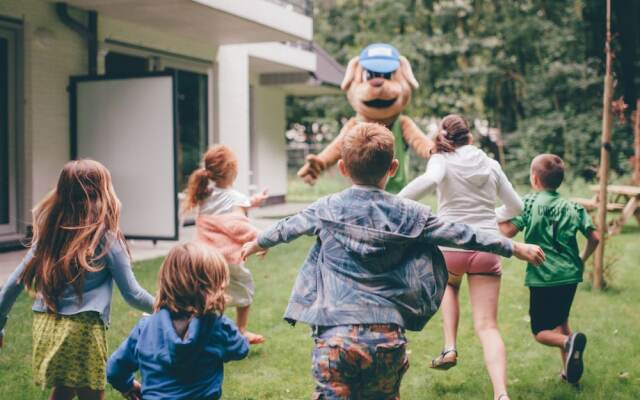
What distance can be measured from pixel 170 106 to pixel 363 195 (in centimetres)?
790

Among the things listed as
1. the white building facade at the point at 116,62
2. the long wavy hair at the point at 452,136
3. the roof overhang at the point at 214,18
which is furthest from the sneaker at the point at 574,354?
the roof overhang at the point at 214,18

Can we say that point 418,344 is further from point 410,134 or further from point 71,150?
point 71,150

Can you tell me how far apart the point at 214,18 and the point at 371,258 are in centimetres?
936

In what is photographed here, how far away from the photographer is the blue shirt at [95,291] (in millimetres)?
3477

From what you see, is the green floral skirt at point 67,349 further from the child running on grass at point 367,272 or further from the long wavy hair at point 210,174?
the long wavy hair at point 210,174

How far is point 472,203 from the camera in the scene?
4543mm

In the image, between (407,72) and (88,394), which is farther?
(407,72)

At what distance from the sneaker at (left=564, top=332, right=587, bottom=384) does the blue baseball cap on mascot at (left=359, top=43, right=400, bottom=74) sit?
266 cm

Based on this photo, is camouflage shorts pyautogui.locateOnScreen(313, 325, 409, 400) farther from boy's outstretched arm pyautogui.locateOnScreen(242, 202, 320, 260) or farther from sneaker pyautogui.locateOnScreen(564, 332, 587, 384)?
sneaker pyautogui.locateOnScreen(564, 332, 587, 384)

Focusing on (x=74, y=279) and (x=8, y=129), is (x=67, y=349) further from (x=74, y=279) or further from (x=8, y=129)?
(x=8, y=129)

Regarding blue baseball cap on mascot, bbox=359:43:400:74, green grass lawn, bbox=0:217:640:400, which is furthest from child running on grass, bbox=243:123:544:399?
blue baseball cap on mascot, bbox=359:43:400:74

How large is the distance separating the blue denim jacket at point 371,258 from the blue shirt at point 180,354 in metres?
0.33

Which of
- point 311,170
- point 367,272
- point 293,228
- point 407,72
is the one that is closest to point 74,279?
point 293,228

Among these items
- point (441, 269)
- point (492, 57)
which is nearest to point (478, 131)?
point (492, 57)
